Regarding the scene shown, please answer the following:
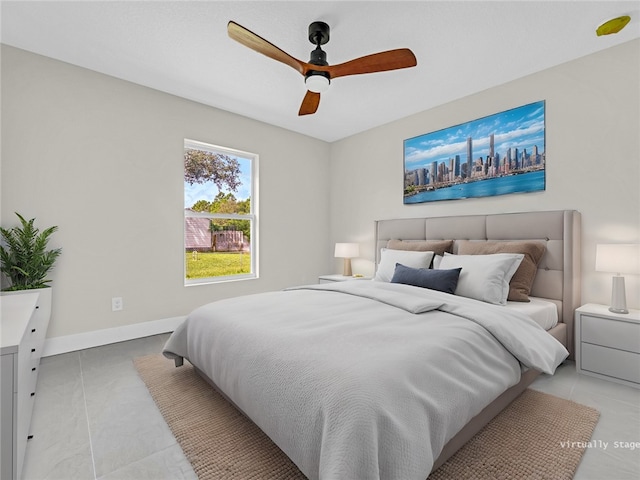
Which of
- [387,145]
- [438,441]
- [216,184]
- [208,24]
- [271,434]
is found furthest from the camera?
[387,145]

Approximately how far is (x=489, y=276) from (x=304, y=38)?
2.31 meters

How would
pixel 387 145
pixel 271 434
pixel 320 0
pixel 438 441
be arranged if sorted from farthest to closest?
pixel 387 145, pixel 320 0, pixel 271 434, pixel 438 441

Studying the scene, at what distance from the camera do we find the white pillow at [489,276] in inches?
92.7

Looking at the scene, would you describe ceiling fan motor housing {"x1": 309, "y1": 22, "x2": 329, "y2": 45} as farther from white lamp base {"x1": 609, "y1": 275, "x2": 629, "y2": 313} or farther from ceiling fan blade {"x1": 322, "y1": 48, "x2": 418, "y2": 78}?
white lamp base {"x1": 609, "y1": 275, "x2": 629, "y2": 313}

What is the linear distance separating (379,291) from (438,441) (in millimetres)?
1210

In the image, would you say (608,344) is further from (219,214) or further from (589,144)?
(219,214)

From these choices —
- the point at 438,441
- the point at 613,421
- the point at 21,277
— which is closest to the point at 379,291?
the point at 438,441

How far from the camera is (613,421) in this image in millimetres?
1723

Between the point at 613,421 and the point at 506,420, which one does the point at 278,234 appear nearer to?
the point at 506,420

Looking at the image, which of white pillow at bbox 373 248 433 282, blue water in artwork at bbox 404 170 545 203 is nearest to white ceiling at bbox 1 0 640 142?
blue water in artwork at bbox 404 170 545 203

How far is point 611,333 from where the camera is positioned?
2.18 m

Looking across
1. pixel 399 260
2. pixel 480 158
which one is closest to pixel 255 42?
pixel 399 260

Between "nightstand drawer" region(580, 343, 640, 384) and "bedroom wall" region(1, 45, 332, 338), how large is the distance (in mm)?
3408

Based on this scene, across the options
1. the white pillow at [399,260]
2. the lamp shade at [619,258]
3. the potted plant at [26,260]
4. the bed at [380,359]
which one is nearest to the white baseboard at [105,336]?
the potted plant at [26,260]
